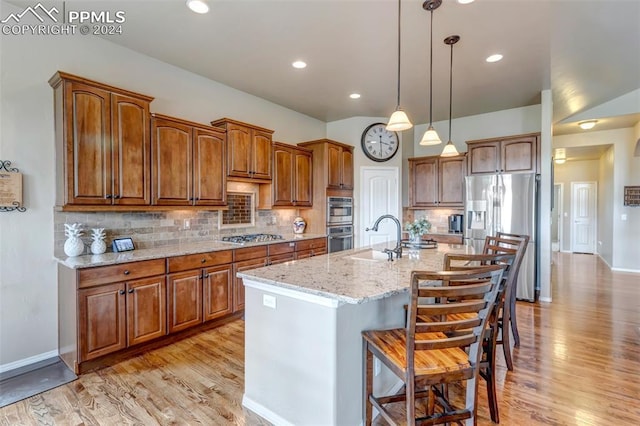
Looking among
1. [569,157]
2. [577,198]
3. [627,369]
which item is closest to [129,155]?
[627,369]

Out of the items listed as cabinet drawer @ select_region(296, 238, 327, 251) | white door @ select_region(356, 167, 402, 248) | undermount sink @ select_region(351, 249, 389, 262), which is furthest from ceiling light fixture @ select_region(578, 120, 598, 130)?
undermount sink @ select_region(351, 249, 389, 262)

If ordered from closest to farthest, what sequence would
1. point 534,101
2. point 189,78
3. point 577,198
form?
1. point 189,78
2. point 534,101
3. point 577,198

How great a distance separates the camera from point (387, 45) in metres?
3.26

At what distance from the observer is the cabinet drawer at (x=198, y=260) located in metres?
3.15

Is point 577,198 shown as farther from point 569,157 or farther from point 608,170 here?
point 608,170

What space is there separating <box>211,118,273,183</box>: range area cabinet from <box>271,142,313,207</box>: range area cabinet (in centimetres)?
21

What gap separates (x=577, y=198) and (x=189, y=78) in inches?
396

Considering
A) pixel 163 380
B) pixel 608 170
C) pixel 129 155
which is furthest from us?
pixel 608 170

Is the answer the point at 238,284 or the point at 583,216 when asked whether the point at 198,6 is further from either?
the point at 583,216

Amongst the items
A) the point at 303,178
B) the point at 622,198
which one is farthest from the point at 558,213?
the point at 303,178

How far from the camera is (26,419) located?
2053 millimetres

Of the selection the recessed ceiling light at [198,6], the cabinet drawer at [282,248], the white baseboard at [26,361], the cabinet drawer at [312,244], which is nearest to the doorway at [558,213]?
the cabinet drawer at [312,244]

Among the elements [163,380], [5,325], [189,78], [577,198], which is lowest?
[163,380]

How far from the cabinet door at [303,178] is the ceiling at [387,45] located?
34.8 inches
